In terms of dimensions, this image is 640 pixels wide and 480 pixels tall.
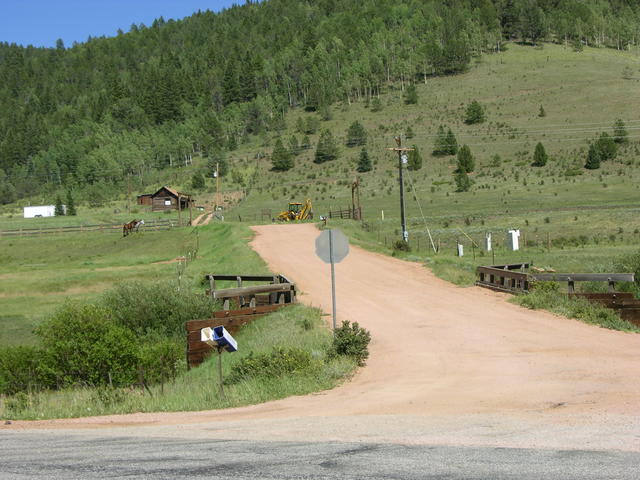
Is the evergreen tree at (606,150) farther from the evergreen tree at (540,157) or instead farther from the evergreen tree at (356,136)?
the evergreen tree at (356,136)

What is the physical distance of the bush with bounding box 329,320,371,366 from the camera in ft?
49.0

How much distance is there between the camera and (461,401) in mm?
11141

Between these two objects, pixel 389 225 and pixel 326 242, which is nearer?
pixel 326 242

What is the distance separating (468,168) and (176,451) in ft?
270

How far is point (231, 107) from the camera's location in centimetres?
15700

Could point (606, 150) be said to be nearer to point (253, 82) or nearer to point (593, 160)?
point (593, 160)

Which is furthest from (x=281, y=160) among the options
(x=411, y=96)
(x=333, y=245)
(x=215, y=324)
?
(x=333, y=245)

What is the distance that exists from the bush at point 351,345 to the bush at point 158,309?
8.70m

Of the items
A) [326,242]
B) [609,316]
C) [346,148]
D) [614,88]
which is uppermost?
[614,88]

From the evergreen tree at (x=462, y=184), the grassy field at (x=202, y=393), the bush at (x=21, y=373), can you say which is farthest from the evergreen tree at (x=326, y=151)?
the grassy field at (x=202, y=393)

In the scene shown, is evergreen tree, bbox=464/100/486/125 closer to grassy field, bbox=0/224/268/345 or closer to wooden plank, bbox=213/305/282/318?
grassy field, bbox=0/224/268/345

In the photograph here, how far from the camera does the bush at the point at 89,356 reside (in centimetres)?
1864

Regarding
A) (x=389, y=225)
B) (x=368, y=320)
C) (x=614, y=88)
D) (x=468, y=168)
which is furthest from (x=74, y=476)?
(x=614, y=88)

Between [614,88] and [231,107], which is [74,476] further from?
[231,107]
